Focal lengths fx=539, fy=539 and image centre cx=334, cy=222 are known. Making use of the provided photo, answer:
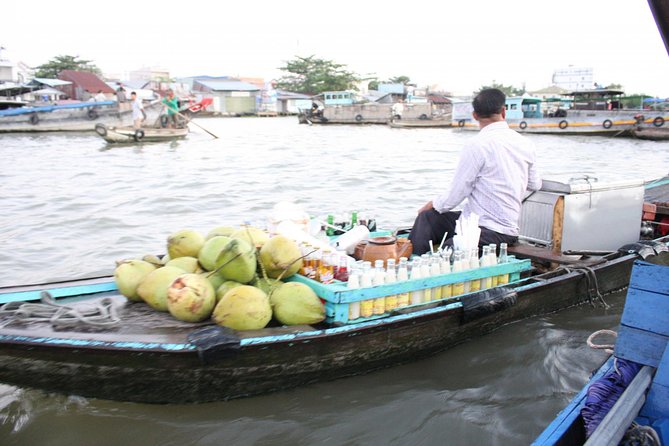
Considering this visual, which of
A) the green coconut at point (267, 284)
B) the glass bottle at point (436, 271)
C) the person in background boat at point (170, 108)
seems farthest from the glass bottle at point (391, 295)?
the person in background boat at point (170, 108)

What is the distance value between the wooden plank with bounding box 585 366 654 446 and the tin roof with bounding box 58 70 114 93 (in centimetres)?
4479

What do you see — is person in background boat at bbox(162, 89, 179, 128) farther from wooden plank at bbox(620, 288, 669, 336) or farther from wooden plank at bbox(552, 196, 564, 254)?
wooden plank at bbox(620, 288, 669, 336)

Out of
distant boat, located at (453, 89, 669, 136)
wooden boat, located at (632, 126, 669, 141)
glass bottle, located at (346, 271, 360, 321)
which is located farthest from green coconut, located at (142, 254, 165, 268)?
distant boat, located at (453, 89, 669, 136)

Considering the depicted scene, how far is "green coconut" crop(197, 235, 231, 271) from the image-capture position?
332 centimetres

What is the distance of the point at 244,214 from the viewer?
31.0 feet

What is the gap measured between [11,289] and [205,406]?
1474 mm

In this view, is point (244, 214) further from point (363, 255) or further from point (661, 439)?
point (661, 439)

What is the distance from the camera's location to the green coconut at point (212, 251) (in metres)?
3.32

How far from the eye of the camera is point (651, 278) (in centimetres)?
208

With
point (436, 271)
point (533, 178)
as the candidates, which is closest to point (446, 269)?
point (436, 271)

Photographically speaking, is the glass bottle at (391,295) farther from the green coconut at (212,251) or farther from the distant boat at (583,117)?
the distant boat at (583,117)

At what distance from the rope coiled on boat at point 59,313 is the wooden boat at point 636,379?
2.38m

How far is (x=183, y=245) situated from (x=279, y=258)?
0.71 m

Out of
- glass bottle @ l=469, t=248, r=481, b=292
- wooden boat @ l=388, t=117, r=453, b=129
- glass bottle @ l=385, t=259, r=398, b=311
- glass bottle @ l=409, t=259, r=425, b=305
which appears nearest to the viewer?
glass bottle @ l=385, t=259, r=398, b=311
